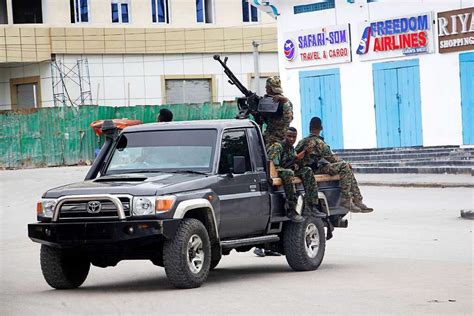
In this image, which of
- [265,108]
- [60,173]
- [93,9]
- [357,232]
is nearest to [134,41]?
[93,9]

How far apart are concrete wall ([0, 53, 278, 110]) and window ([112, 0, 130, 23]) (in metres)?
1.57

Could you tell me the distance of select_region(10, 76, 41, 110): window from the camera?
4900 centimetres

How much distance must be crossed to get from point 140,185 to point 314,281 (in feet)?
7.40

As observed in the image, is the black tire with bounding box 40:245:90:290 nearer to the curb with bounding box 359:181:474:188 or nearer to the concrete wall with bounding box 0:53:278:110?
the curb with bounding box 359:181:474:188

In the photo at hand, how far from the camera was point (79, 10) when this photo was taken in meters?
48.5

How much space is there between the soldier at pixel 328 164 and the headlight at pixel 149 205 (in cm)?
330

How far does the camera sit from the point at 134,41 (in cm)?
4934

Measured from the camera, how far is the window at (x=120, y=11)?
49.2 meters

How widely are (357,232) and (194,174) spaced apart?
21.7ft

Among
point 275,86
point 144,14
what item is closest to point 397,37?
point 144,14

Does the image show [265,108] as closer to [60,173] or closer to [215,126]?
[215,126]

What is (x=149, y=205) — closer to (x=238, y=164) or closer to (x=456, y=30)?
(x=238, y=164)

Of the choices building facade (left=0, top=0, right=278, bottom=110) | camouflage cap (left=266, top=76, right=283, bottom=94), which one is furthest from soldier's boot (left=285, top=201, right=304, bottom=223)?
building facade (left=0, top=0, right=278, bottom=110)

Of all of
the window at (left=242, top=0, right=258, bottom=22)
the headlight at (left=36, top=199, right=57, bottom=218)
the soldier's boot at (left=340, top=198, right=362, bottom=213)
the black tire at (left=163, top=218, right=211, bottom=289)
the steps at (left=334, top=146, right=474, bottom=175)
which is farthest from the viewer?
the window at (left=242, top=0, right=258, bottom=22)
